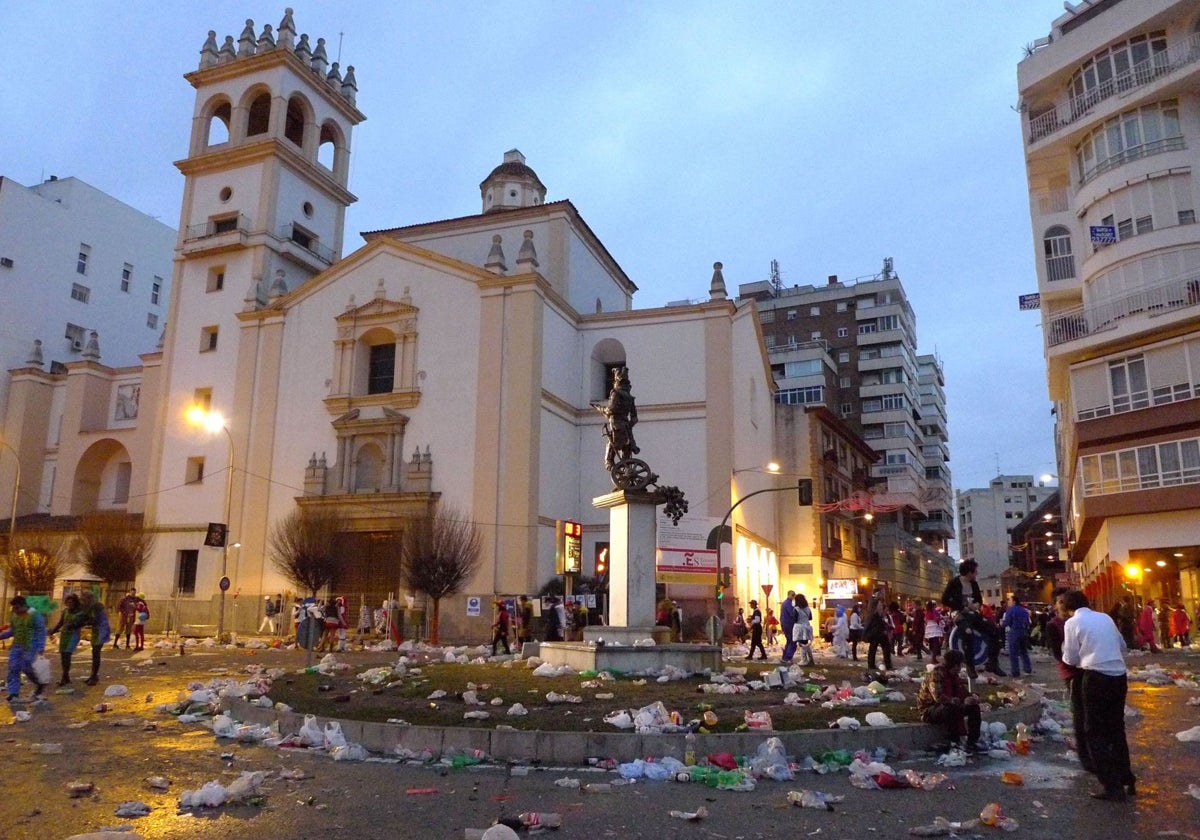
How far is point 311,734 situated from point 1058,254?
3307 cm

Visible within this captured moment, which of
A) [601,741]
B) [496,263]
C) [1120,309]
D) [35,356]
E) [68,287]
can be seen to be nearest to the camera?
[601,741]

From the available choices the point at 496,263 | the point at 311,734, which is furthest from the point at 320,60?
the point at 311,734

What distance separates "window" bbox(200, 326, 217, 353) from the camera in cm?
4094

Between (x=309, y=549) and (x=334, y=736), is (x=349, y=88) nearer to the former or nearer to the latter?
(x=309, y=549)

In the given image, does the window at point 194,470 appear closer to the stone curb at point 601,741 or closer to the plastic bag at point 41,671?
the plastic bag at point 41,671

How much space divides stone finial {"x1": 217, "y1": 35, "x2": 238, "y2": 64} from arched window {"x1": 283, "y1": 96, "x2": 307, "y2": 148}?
11.5 ft

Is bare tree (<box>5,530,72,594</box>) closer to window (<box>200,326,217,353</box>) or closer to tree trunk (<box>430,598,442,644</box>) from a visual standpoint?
window (<box>200,326,217,353</box>)

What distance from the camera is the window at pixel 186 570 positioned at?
38.1 meters

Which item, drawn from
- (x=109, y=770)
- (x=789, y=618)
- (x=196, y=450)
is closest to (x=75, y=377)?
(x=196, y=450)

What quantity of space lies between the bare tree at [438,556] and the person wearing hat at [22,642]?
728 inches

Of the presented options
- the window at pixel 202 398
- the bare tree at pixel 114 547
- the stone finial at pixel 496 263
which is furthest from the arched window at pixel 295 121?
the bare tree at pixel 114 547

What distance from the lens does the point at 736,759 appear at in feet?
27.5

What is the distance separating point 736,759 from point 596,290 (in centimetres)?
3660

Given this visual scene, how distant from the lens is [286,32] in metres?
43.1
